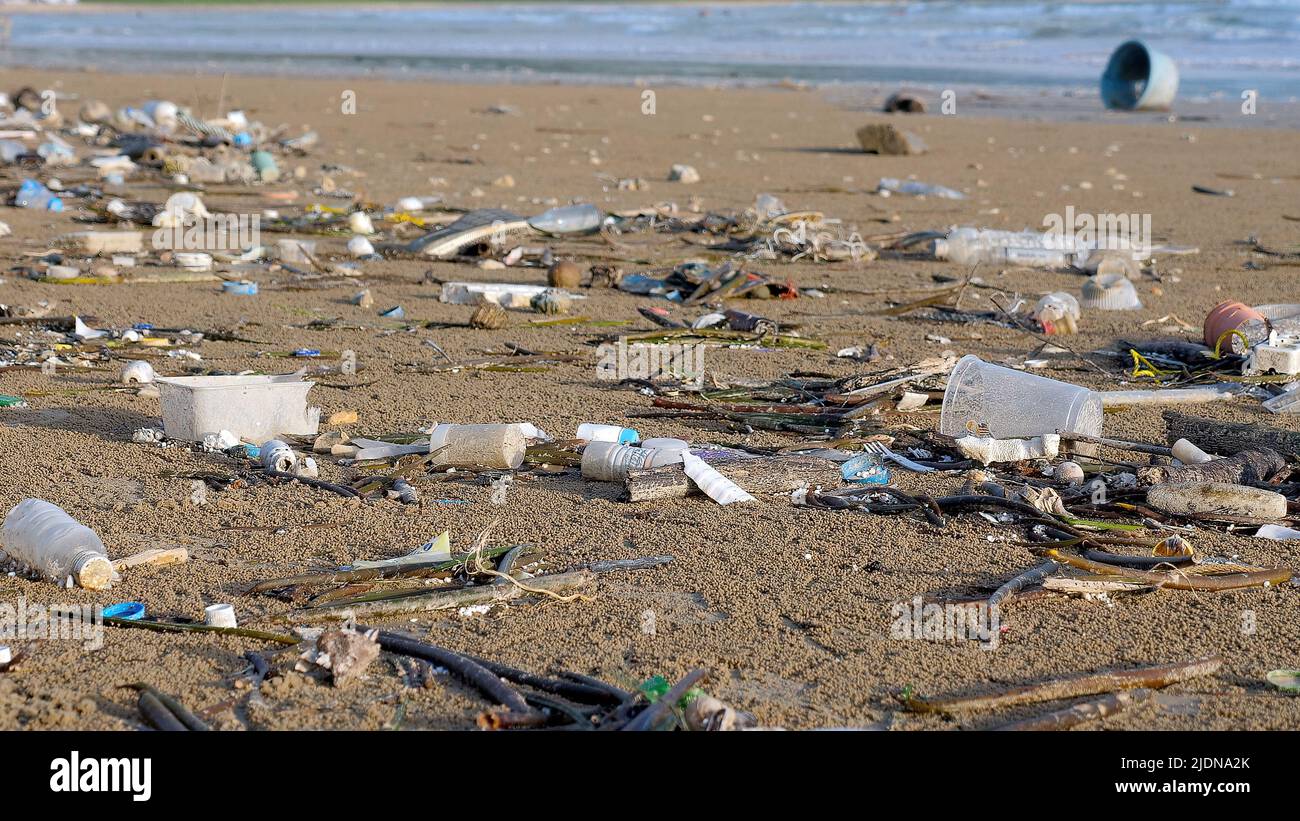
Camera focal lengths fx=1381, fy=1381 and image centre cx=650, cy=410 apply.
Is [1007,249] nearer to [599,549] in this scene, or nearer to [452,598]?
[599,549]

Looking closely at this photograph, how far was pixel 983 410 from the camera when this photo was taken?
5.41m

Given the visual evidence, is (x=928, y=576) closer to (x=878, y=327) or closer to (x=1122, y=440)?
(x=1122, y=440)

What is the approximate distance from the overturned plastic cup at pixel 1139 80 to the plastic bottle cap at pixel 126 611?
70.8 feet

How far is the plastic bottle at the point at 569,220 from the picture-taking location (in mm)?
10453

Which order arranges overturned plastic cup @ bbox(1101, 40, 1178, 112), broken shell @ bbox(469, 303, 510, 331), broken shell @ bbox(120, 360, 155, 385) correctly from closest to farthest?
broken shell @ bbox(120, 360, 155, 385) < broken shell @ bbox(469, 303, 510, 331) < overturned plastic cup @ bbox(1101, 40, 1178, 112)

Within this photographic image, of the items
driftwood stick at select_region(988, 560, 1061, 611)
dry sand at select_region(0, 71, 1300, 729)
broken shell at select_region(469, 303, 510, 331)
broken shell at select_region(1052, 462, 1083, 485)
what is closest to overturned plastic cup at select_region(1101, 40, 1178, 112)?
dry sand at select_region(0, 71, 1300, 729)

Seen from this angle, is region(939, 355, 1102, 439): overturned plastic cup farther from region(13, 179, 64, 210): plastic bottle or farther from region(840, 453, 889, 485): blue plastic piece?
region(13, 179, 64, 210): plastic bottle

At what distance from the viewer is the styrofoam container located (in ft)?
16.8

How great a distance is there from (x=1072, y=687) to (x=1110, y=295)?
5.49m

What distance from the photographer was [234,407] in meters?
5.17

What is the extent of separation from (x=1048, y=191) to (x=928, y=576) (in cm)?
1065

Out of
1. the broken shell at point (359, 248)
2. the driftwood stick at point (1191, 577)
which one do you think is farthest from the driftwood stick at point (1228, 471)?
the broken shell at point (359, 248)

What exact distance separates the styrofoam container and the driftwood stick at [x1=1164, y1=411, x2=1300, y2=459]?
135 inches

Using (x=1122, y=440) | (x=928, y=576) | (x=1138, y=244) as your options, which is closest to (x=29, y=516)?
(x=928, y=576)
